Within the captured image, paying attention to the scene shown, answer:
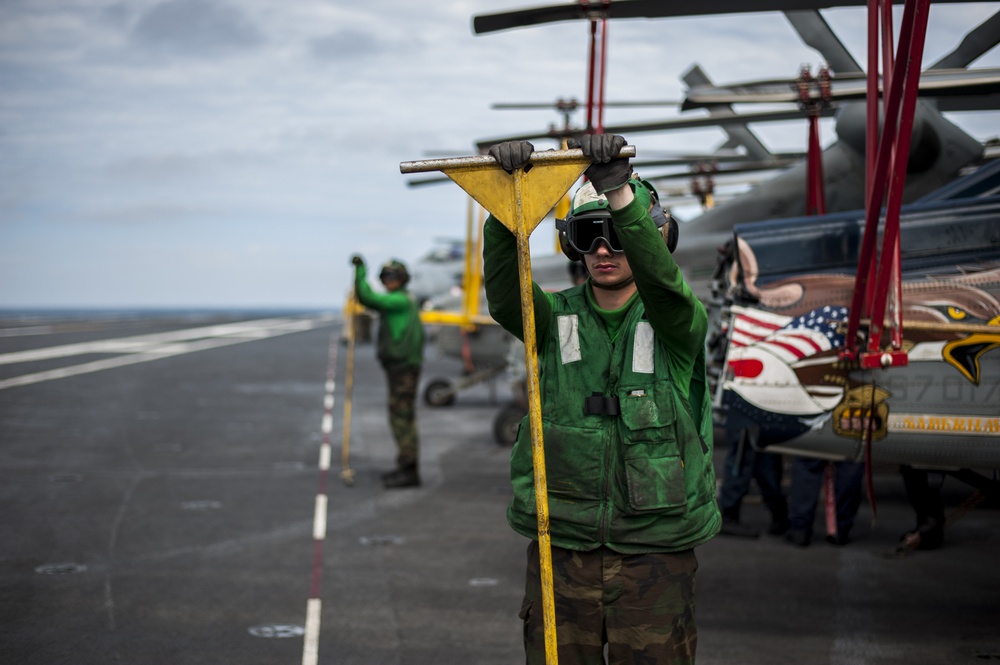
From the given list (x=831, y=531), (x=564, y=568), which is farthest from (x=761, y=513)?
(x=564, y=568)

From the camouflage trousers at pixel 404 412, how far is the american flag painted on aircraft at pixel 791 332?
513 cm

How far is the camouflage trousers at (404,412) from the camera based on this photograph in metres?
10.2

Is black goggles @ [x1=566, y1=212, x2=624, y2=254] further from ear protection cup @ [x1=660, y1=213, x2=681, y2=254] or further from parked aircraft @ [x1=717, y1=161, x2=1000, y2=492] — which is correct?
parked aircraft @ [x1=717, y1=161, x2=1000, y2=492]

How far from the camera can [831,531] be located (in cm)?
778

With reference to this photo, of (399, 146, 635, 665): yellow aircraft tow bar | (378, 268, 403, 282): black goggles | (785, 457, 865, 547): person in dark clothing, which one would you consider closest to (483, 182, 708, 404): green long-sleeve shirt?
(399, 146, 635, 665): yellow aircraft tow bar

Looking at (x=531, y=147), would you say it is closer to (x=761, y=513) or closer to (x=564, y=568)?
(x=564, y=568)

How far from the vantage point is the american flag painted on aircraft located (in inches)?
210

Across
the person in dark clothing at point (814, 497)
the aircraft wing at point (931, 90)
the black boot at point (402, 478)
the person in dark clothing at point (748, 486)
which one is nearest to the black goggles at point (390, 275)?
the black boot at point (402, 478)

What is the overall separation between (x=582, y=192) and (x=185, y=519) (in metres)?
6.30

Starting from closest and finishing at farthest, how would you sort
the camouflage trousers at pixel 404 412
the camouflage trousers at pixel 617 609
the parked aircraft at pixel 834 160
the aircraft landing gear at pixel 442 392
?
the camouflage trousers at pixel 617 609, the parked aircraft at pixel 834 160, the camouflage trousers at pixel 404 412, the aircraft landing gear at pixel 442 392

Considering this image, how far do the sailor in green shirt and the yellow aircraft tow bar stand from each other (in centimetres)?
10

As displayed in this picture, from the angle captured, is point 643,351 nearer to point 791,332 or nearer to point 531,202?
point 531,202

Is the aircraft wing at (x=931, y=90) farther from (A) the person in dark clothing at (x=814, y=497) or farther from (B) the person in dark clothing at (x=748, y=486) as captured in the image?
(B) the person in dark clothing at (x=748, y=486)

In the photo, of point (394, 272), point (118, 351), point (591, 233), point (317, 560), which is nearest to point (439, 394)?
point (394, 272)
